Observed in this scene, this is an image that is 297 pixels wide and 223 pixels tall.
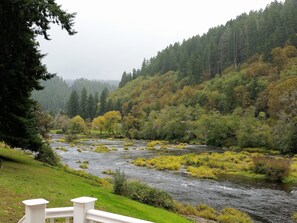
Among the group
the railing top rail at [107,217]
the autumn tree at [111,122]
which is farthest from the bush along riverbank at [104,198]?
the autumn tree at [111,122]

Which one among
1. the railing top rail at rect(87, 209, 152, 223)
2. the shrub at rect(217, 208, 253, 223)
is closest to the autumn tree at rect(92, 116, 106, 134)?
the shrub at rect(217, 208, 253, 223)

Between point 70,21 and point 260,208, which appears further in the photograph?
point 260,208

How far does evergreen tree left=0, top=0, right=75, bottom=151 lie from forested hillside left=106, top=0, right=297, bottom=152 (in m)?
54.7

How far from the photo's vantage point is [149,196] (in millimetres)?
20750

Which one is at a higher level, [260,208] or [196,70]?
[196,70]

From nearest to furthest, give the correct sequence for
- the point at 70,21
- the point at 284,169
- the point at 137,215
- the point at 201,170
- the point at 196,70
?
the point at 137,215, the point at 70,21, the point at 284,169, the point at 201,170, the point at 196,70

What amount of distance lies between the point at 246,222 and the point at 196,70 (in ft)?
470

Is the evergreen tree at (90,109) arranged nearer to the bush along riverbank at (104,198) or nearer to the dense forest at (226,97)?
the dense forest at (226,97)

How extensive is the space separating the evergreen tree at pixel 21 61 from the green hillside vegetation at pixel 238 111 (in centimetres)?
5481

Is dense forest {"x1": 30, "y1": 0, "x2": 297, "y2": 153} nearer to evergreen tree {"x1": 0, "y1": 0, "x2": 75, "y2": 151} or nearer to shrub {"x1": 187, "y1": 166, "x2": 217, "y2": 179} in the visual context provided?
shrub {"x1": 187, "y1": 166, "x2": 217, "y2": 179}

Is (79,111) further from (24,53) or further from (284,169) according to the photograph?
(24,53)

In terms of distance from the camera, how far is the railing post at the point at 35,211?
258 inches

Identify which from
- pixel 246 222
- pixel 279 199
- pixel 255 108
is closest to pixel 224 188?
pixel 279 199

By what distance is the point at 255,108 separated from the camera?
9888cm
